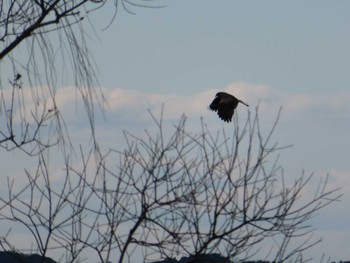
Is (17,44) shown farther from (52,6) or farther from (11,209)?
(11,209)

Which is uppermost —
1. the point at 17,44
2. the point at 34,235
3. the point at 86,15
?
the point at 86,15

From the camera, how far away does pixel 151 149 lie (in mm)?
5289

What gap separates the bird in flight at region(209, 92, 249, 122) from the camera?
4.90m

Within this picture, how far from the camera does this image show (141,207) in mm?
5141

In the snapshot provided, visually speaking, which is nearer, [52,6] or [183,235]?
[52,6]

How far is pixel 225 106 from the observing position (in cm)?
492

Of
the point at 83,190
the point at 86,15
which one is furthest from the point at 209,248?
the point at 86,15

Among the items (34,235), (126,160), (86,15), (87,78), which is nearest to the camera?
A: (87,78)

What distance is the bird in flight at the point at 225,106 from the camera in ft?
16.1

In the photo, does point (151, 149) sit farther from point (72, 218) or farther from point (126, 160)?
point (72, 218)

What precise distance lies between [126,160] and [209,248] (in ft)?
2.66

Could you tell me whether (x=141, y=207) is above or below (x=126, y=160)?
below

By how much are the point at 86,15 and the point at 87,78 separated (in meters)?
0.46

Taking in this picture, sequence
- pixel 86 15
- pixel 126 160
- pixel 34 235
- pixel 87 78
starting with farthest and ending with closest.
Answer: pixel 126 160 → pixel 34 235 → pixel 86 15 → pixel 87 78
